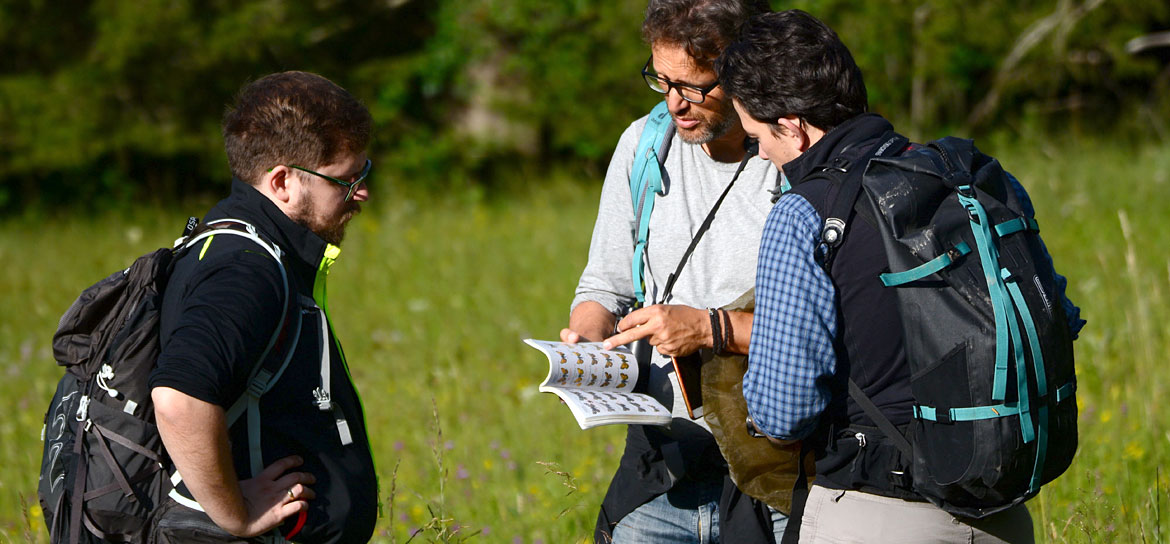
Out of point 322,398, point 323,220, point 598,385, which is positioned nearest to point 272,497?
point 322,398

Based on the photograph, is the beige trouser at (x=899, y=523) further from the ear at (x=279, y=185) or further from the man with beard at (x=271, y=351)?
the ear at (x=279, y=185)

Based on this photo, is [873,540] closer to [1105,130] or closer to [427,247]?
[427,247]

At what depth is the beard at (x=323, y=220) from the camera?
7.77 ft

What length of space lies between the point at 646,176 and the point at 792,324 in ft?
2.71

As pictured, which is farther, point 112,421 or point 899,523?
point 112,421

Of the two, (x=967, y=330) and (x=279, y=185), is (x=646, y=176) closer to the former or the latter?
(x=279, y=185)

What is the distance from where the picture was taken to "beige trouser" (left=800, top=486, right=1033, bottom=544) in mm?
1998

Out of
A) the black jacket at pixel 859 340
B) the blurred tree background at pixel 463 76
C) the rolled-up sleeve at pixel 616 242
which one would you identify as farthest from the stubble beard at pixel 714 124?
the blurred tree background at pixel 463 76

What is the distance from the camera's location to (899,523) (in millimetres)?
1998

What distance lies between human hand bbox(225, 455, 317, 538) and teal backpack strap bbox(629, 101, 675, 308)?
101 centimetres

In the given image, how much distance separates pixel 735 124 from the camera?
8.48 feet

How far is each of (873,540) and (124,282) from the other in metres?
1.62

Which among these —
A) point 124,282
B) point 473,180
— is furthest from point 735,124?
point 473,180

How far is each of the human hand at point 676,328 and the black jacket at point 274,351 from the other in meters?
0.69
